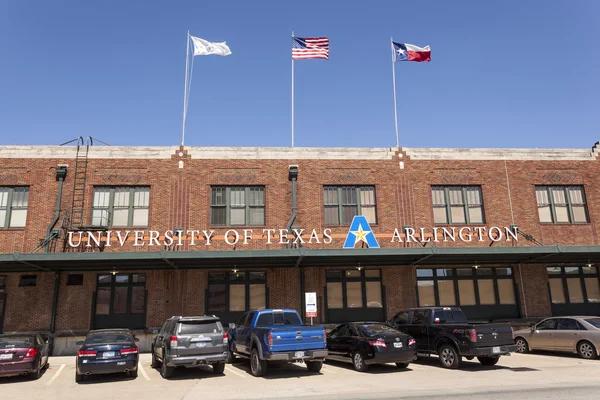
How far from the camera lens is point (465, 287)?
83.0ft

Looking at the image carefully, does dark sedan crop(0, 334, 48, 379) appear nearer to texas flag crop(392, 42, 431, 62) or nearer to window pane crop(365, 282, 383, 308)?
window pane crop(365, 282, 383, 308)

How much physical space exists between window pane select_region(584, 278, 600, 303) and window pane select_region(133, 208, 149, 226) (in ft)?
76.4

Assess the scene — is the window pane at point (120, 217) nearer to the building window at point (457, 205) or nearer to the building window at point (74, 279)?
the building window at point (74, 279)

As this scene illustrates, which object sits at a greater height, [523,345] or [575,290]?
[575,290]

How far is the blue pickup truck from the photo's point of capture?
46.3 feet

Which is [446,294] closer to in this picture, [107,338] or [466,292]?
[466,292]

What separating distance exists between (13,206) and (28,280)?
3.70 meters

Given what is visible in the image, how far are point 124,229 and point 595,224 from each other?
24.6 m

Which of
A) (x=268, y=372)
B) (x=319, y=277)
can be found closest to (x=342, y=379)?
(x=268, y=372)

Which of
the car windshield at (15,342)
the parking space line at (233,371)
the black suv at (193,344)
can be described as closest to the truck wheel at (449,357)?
the parking space line at (233,371)

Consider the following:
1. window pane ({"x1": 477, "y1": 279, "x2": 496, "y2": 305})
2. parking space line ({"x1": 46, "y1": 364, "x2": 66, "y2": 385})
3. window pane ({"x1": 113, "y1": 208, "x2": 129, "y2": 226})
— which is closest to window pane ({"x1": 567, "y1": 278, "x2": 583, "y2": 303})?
window pane ({"x1": 477, "y1": 279, "x2": 496, "y2": 305})

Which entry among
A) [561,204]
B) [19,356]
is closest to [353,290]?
[561,204]

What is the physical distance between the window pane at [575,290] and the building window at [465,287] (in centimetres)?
318

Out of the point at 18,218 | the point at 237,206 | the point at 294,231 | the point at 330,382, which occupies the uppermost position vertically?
the point at 237,206
